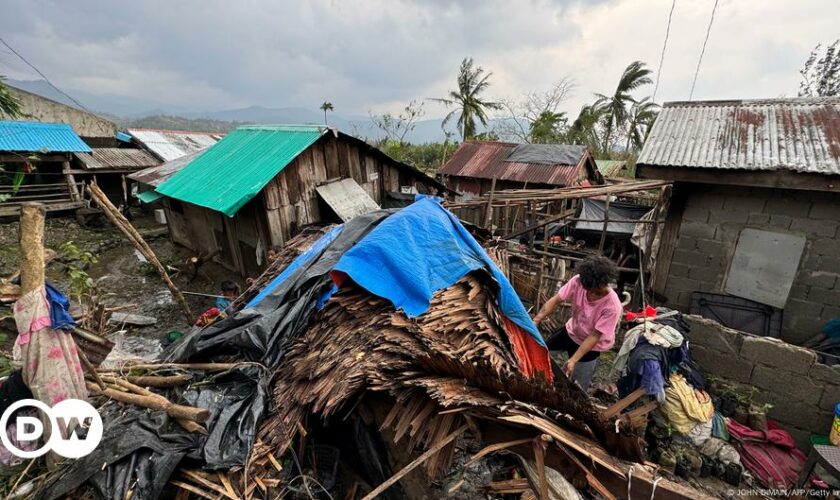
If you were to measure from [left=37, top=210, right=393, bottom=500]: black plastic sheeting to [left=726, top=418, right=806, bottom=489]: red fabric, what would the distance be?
18.2ft

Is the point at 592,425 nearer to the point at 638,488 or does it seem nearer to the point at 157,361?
the point at 638,488

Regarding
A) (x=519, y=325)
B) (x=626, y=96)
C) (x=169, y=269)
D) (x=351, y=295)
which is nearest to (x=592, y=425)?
(x=519, y=325)

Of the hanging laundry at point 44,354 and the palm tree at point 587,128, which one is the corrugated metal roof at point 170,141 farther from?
the palm tree at point 587,128

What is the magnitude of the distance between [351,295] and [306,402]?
1.30 m

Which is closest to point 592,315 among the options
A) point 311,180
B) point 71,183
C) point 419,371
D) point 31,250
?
point 419,371

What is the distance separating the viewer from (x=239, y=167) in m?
9.95

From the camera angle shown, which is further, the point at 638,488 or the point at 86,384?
the point at 86,384

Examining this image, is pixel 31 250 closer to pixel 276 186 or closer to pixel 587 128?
pixel 276 186

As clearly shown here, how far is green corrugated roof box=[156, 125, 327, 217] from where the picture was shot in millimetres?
8383

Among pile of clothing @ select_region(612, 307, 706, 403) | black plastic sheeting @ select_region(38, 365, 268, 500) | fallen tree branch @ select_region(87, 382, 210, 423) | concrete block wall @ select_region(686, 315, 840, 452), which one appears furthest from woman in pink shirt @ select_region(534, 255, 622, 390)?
fallen tree branch @ select_region(87, 382, 210, 423)

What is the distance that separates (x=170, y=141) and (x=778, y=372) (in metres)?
27.5

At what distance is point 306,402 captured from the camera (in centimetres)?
339

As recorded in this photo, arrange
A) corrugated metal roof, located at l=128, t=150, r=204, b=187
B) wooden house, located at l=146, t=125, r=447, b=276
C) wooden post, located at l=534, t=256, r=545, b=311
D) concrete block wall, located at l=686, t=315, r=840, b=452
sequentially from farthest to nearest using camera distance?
corrugated metal roof, located at l=128, t=150, r=204, b=187 < wooden house, located at l=146, t=125, r=447, b=276 < wooden post, located at l=534, t=256, r=545, b=311 < concrete block wall, located at l=686, t=315, r=840, b=452

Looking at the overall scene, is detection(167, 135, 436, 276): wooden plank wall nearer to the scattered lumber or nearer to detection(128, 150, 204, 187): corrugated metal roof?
detection(128, 150, 204, 187): corrugated metal roof
